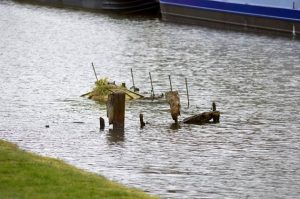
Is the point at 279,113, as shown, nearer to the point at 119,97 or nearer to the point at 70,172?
the point at 119,97

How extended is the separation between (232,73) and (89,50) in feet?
53.6

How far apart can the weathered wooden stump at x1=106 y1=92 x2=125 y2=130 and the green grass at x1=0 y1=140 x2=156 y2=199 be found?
372 inches

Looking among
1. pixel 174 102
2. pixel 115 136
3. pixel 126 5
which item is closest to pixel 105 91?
pixel 174 102

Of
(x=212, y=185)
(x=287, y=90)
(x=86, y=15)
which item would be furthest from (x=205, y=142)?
(x=86, y=15)

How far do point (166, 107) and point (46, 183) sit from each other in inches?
777

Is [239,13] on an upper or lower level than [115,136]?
lower

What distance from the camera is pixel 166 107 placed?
4069cm

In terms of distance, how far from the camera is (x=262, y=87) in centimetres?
4759

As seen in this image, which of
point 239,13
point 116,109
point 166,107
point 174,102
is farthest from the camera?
point 239,13

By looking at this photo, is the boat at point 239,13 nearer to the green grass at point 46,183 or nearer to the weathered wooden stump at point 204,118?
the weathered wooden stump at point 204,118

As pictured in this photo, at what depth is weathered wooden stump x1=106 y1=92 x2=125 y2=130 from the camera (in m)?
34.0

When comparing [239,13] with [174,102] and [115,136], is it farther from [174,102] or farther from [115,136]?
[115,136]

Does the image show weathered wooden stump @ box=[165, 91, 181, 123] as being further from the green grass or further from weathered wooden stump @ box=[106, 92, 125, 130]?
the green grass

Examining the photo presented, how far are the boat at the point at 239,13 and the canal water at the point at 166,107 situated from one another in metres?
1.92
